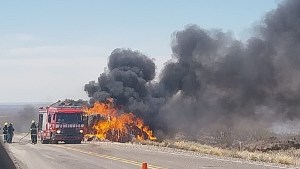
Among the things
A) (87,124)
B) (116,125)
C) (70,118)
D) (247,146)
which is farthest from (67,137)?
(247,146)

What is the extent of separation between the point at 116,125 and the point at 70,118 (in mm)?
8343

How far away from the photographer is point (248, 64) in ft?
170

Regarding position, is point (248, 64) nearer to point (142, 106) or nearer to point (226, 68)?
point (226, 68)

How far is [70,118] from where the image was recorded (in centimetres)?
3453

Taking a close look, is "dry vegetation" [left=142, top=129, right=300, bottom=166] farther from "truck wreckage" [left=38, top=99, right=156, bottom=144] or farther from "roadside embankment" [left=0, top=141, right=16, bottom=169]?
"roadside embankment" [left=0, top=141, right=16, bottom=169]

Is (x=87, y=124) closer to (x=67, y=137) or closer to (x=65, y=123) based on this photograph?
(x=67, y=137)

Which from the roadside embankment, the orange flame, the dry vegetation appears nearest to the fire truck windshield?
the dry vegetation

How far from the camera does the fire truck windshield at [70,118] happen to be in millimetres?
34312

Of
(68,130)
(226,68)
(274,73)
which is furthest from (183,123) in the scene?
(68,130)

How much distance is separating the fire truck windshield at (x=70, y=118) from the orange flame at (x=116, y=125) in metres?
5.86

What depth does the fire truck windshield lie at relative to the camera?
3431 centimetres

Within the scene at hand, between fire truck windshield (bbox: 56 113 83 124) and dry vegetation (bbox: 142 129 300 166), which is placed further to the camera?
fire truck windshield (bbox: 56 113 83 124)

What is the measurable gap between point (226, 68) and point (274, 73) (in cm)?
539

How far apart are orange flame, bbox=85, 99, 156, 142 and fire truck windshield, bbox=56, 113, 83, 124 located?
19.2 feet
